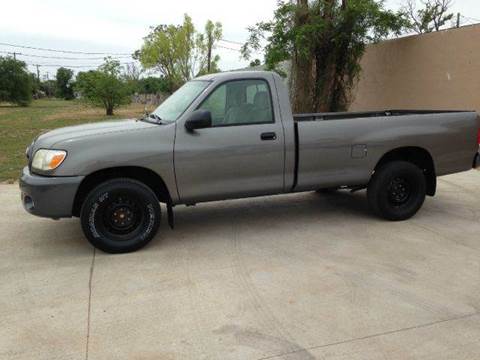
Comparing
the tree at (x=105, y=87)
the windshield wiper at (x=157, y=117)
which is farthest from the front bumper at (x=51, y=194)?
the tree at (x=105, y=87)

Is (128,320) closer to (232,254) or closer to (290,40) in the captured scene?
(232,254)

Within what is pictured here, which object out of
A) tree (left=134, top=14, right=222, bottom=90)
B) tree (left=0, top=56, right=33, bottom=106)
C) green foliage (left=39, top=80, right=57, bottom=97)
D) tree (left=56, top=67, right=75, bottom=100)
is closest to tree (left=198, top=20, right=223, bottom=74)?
tree (left=134, top=14, right=222, bottom=90)

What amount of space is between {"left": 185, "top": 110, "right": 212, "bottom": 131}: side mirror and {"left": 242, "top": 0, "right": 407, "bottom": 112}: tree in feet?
25.7

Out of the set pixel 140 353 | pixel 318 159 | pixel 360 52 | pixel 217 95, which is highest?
pixel 360 52

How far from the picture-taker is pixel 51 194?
4691 mm

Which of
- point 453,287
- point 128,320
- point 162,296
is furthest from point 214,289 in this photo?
point 453,287

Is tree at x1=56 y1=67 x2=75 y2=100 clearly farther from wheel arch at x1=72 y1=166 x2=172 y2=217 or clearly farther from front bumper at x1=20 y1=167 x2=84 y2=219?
front bumper at x1=20 y1=167 x2=84 y2=219

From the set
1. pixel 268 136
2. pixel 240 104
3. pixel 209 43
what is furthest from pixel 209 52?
pixel 268 136

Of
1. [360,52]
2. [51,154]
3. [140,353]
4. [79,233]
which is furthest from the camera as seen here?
[360,52]

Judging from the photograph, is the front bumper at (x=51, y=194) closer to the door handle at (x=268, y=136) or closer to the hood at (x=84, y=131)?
the hood at (x=84, y=131)

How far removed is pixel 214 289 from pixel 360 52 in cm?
1030

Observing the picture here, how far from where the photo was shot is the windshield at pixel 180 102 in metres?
5.31

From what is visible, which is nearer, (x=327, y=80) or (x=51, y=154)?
(x=51, y=154)

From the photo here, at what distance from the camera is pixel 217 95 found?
5344 mm
